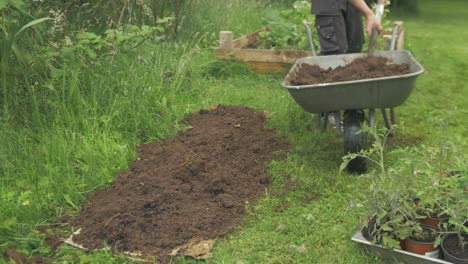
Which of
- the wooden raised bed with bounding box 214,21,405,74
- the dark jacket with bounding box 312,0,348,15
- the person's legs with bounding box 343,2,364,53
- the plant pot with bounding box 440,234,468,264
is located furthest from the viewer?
the wooden raised bed with bounding box 214,21,405,74

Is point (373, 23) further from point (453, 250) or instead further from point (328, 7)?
point (453, 250)

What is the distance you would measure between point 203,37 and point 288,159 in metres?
2.94

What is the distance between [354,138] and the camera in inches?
146

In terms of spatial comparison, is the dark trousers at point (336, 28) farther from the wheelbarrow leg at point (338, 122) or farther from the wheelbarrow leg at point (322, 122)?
the wheelbarrow leg at point (338, 122)

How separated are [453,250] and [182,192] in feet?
5.12

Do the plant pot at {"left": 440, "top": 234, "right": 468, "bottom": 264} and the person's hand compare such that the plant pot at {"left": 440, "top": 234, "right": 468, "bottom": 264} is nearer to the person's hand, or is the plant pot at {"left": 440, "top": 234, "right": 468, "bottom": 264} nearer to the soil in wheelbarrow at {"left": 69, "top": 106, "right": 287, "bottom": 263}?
the soil in wheelbarrow at {"left": 69, "top": 106, "right": 287, "bottom": 263}

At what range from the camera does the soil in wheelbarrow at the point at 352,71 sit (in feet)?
12.4

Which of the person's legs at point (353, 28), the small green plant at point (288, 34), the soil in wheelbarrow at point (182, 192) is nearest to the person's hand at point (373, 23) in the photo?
the person's legs at point (353, 28)

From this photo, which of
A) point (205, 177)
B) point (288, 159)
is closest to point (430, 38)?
point (288, 159)

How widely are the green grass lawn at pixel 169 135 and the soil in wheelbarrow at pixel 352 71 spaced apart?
0.43 metres

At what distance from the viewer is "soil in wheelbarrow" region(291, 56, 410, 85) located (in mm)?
3777

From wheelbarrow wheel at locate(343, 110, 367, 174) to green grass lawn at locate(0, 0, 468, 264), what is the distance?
0.10 m

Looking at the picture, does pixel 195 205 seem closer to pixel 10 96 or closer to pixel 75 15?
pixel 10 96

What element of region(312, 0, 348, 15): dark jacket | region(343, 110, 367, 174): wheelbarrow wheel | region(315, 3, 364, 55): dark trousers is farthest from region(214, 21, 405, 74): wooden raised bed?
region(343, 110, 367, 174): wheelbarrow wheel
